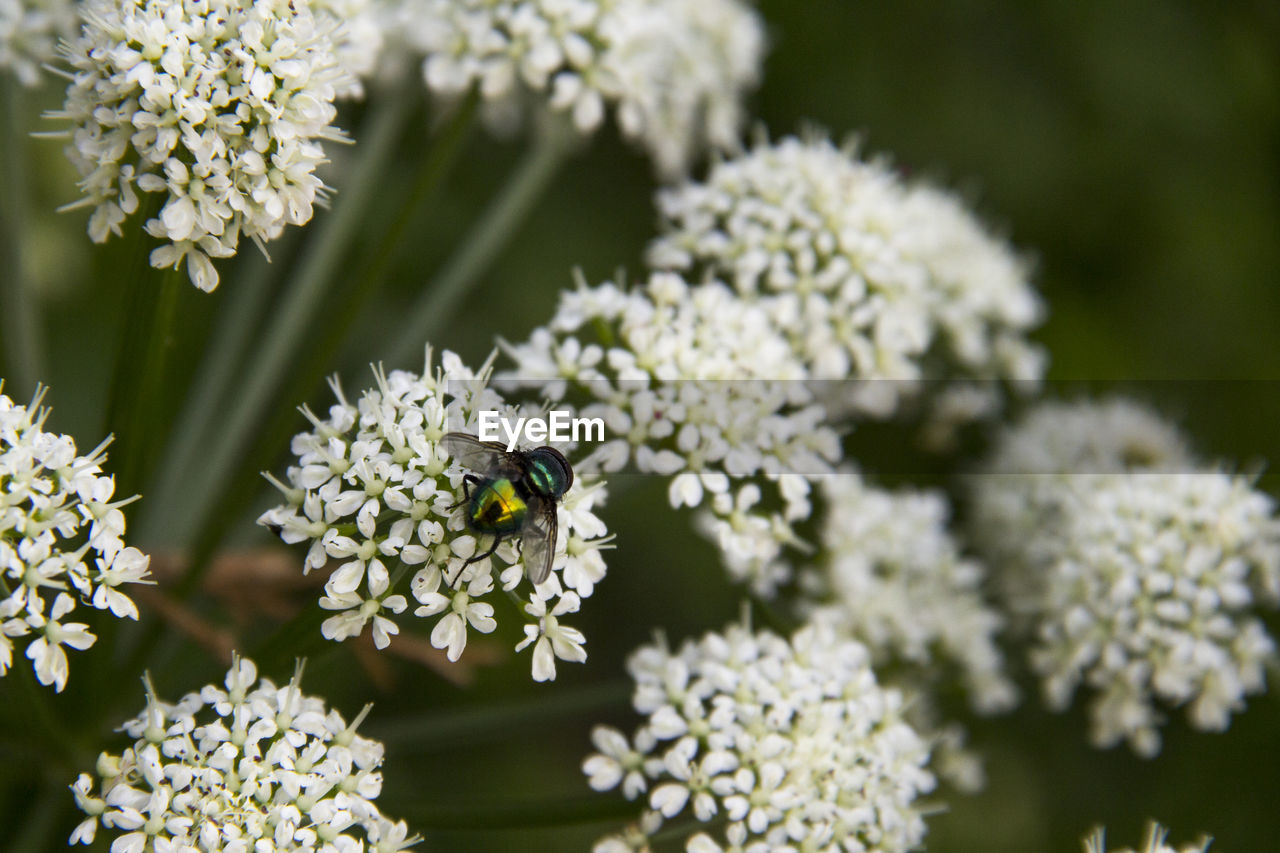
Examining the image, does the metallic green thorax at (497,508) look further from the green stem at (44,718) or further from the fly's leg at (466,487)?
the green stem at (44,718)

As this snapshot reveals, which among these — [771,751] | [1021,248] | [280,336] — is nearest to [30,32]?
[280,336]

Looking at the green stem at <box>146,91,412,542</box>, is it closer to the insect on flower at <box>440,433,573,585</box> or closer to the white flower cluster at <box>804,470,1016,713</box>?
the insect on flower at <box>440,433,573,585</box>

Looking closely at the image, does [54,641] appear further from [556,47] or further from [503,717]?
[556,47]

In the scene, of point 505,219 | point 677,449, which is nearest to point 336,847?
point 677,449

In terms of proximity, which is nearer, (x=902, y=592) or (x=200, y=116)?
(x=200, y=116)

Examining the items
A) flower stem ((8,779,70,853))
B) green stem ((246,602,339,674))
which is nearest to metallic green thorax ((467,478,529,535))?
green stem ((246,602,339,674))
